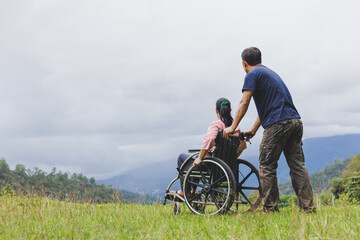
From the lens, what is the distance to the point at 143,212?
587cm

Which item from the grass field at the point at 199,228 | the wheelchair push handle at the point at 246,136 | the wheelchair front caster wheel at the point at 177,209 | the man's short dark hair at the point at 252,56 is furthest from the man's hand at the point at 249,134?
the wheelchair front caster wheel at the point at 177,209

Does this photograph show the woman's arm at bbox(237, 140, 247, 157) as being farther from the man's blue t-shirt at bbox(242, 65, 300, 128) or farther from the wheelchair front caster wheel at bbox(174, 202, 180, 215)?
the wheelchair front caster wheel at bbox(174, 202, 180, 215)

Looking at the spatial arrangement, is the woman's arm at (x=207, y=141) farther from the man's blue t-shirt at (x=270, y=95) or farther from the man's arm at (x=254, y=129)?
the man's blue t-shirt at (x=270, y=95)

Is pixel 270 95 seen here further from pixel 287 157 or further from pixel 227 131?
pixel 287 157

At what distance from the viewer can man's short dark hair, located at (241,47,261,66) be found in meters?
5.15

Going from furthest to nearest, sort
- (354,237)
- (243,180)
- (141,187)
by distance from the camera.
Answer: (141,187) → (243,180) → (354,237)

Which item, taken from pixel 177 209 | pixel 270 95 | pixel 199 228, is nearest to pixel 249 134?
pixel 270 95

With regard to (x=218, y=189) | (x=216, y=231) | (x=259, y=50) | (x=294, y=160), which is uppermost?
(x=259, y=50)

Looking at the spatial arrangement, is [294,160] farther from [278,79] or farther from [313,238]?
[313,238]

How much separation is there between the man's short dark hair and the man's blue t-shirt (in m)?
0.19

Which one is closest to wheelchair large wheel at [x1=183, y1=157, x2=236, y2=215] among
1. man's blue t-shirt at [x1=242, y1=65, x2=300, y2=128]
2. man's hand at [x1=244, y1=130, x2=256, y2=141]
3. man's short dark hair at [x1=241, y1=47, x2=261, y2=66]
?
man's hand at [x1=244, y1=130, x2=256, y2=141]

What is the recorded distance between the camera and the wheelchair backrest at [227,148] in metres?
5.37

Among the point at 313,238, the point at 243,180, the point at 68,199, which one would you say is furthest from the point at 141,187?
the point at 313,238

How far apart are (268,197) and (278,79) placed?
162 centimetres
